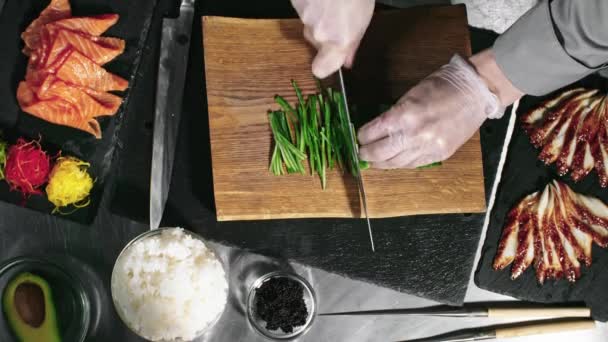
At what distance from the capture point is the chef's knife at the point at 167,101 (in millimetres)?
2414

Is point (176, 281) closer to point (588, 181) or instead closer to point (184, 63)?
point (184, 63)

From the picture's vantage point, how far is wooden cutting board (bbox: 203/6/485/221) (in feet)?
7.75

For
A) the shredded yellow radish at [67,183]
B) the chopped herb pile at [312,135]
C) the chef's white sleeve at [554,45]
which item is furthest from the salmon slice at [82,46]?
the chef's white sleeve at [554,45]

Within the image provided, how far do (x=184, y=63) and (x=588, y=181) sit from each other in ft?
5.39

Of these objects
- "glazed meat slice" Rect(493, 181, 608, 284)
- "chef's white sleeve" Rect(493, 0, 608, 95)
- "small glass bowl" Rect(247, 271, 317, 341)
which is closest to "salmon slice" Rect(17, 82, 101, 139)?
"small glass bowl" Rect(247, 271, 317, 341)

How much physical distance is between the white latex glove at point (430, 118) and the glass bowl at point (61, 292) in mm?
1147

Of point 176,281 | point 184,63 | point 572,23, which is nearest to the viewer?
point 572,23

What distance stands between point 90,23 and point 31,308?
1.06 m

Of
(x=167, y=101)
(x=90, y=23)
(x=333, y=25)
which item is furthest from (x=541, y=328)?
(x=90, y=23)

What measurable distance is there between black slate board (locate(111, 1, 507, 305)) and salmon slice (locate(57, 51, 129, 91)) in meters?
0.10

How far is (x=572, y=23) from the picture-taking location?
198cm

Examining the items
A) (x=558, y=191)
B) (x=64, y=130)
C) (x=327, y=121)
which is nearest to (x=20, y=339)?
(x=64, y=130)

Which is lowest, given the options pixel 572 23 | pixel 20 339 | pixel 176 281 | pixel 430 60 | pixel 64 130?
pixel 20 339

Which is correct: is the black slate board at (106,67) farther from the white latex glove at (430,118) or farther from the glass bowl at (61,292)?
the white latex glove at (430,118)
